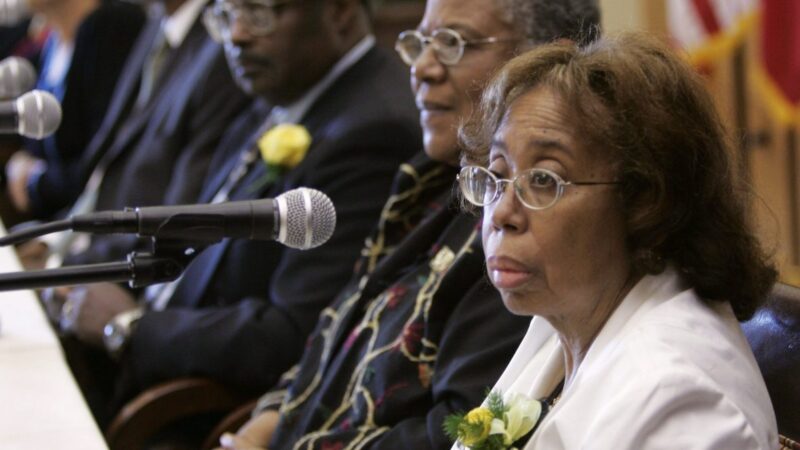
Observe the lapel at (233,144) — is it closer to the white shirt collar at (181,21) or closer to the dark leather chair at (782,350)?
the white shirt collar at (181,21)

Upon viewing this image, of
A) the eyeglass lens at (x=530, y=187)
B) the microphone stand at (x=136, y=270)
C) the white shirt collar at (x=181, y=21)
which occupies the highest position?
the eyeglass lens at (x=530, y=187)

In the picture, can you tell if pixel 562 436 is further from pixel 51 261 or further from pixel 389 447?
pixel 51 261

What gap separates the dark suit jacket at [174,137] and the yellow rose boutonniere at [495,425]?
224 centimetres

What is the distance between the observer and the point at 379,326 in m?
2.37

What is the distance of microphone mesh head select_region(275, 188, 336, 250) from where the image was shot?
1631 millimetres

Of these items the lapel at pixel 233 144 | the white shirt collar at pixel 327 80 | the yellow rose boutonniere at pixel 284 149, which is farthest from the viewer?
the lapel at pixel 233 144

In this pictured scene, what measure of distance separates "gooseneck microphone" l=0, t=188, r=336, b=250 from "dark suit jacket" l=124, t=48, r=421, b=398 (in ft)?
3.99

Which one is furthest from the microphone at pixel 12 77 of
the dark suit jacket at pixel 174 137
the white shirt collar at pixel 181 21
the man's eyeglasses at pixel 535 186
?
the white shirt collar at pixel 181 21

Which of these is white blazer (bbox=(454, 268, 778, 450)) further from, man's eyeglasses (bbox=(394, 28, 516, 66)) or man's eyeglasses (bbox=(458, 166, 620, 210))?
man's eyeglasses (bbox=(394, 28, 516, 66))

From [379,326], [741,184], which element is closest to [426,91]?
[379,326]

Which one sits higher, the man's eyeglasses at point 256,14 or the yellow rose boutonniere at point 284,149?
the man's eyeglasses at point 256,14

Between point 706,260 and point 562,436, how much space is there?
30 centimetres

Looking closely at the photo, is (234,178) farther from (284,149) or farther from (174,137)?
(174,137)

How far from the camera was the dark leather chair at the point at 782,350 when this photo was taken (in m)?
1.71
